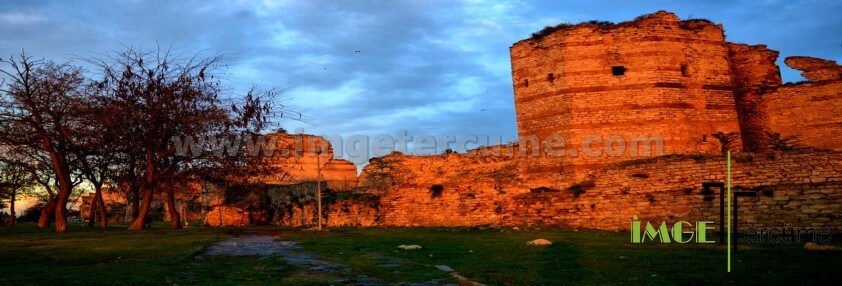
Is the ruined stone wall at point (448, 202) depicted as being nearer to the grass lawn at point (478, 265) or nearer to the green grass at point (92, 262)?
the grass lawn at point (478, 265)

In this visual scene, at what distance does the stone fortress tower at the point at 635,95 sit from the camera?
2628 centimetres

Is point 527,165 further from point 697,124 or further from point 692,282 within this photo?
point 692,282

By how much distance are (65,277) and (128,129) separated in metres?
13.9

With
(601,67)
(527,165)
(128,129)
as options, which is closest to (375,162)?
(527,165)

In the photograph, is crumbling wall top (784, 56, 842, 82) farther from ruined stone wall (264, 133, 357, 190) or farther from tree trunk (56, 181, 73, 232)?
ruined stone wall (264, 133, 357, 190)

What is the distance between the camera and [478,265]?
31.7 feet

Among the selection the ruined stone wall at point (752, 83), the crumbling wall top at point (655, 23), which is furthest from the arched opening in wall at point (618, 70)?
the ruined stone wall at point (752, 83)

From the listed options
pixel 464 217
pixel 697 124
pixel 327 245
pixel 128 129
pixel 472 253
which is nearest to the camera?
pixel 472 253

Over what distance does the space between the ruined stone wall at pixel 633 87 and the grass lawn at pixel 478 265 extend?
533 inches

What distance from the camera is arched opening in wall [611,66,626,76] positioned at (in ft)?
88.0

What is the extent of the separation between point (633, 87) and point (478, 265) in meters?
18.8

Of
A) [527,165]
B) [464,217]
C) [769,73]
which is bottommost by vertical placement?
[464,217]

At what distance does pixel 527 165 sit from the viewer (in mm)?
28016

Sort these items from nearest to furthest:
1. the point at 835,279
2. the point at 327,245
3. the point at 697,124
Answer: the point at 835,279, the point at 327,245, the point at 697,124
